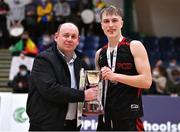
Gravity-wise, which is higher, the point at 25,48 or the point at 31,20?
the point at 31,20

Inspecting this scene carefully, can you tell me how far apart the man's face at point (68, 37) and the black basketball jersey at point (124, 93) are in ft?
1.18

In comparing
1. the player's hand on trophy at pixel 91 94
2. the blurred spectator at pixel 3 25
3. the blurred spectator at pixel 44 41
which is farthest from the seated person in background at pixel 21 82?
the player's hand on trophy at pixel 91 94

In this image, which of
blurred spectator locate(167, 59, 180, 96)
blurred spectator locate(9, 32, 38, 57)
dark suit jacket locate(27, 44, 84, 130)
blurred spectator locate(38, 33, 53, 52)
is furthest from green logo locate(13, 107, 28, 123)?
blurred spectator locate(38, 33, 53, 52)

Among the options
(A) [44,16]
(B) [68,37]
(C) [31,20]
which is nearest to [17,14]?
(C) [31,20]

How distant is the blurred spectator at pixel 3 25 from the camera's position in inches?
592

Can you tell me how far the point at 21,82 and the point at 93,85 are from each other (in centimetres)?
799

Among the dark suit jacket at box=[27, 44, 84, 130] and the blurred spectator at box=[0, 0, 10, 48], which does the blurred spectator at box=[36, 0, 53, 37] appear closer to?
the blurred spectator at box=[0, 0, 10, 48]

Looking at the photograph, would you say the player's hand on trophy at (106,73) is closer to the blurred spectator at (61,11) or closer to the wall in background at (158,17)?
the blurred spectator at (61,11)

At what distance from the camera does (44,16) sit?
50.3ft

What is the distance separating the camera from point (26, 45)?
13.3 metres

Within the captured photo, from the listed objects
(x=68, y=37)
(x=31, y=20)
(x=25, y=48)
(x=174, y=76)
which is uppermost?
(x=31, y=20)

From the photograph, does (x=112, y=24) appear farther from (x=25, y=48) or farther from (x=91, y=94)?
(x=25, y=48)

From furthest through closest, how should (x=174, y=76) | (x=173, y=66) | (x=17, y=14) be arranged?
(x=17, y=14), (x=173, y=66), (x=174, y=76)

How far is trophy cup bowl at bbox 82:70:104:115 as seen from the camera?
3.31 metres
